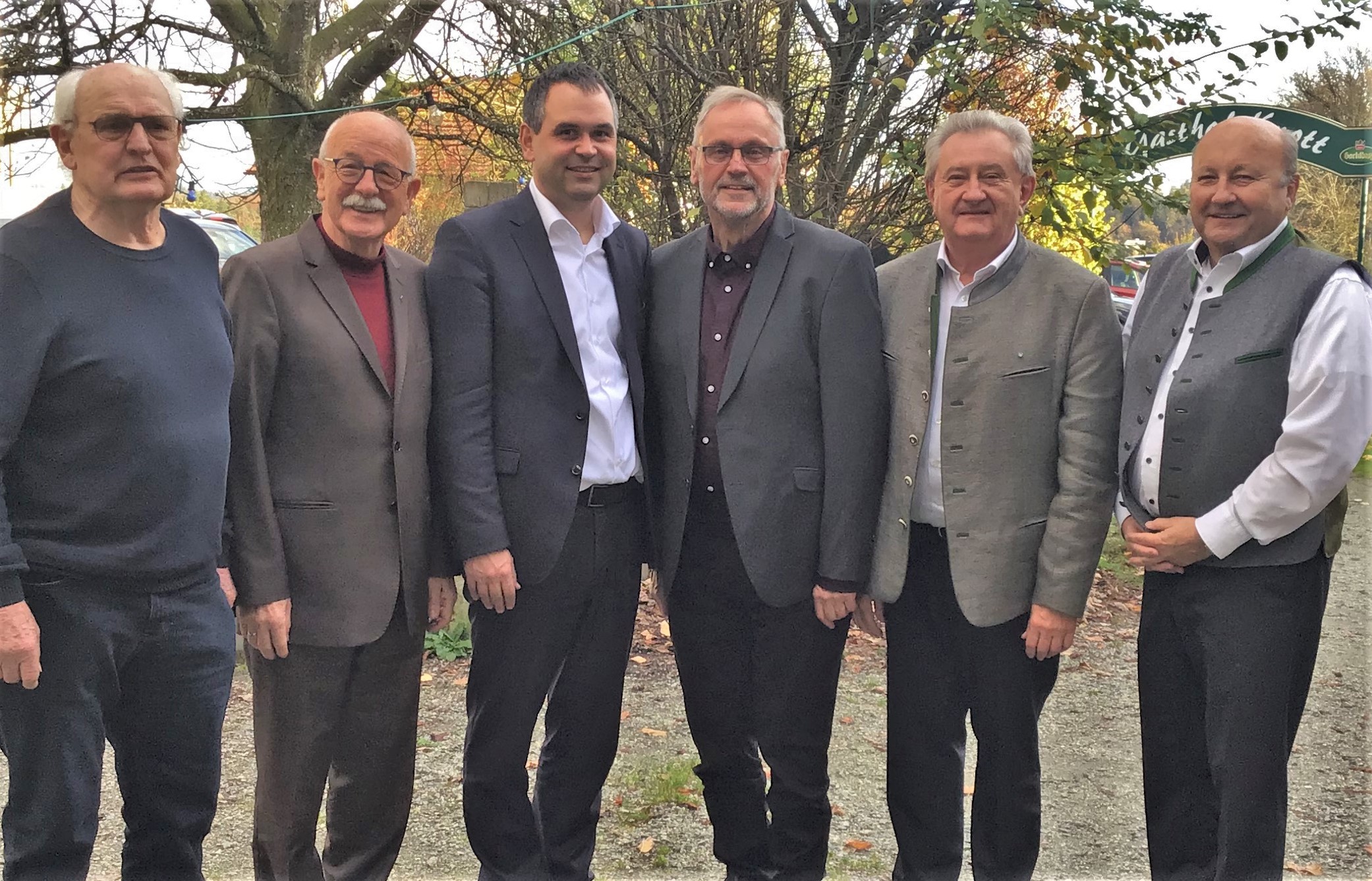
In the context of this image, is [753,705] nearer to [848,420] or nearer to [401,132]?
[848,420]

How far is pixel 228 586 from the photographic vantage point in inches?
106

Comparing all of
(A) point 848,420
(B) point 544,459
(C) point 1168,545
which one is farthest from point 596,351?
(C) point 1168,545

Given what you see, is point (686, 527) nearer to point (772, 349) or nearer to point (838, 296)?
point (772, 349)

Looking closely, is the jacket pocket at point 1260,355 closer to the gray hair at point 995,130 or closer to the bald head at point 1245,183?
the bald head at point 1245,183

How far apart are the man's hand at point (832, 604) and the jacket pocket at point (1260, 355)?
Result: 1.18 metres

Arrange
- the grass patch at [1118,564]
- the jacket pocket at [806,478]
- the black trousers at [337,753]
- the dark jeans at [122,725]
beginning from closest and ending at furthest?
1. the dark jeans at [122,725]
2. the black trousers at [337,753]
3. the jacket pocket at [806,478]
4. the grass patch at [1118,564]

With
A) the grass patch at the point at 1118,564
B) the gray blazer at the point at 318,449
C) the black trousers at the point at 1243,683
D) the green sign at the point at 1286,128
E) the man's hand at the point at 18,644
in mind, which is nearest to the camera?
the man's hand at the point at 18,644

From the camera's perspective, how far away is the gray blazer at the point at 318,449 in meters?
2.68

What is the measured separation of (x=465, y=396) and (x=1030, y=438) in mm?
1553

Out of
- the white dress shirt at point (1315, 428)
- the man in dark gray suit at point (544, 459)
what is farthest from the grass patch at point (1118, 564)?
the man in dark gray suit at point (544, 459)

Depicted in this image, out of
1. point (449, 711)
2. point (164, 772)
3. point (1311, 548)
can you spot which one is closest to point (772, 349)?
point (1311, 548)

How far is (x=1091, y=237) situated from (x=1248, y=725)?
3150 millimetres

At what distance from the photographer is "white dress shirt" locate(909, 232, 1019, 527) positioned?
287cm

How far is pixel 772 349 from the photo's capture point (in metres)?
2.88
